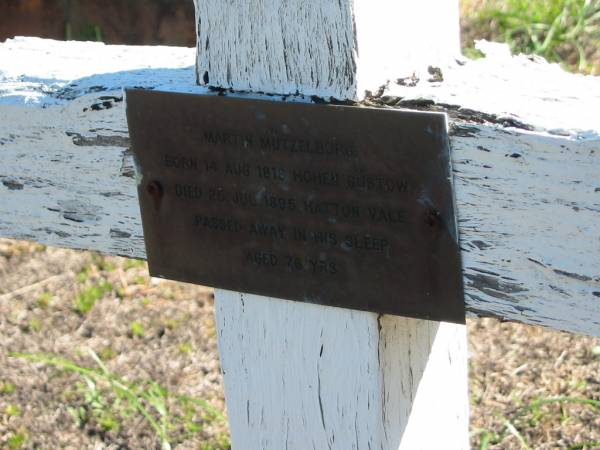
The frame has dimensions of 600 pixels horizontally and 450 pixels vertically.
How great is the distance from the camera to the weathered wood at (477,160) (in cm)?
99

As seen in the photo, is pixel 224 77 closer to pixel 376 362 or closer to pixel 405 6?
pixel 405 6

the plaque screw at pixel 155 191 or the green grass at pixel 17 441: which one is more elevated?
the plaque screw at pixel 155 191

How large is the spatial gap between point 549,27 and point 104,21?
1601 mm

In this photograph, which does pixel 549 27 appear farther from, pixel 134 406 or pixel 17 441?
pixel 17 441

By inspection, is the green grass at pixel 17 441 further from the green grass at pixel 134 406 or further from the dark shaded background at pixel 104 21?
the dark shaded background at pixel 104 21

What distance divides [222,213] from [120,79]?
0.72 ft

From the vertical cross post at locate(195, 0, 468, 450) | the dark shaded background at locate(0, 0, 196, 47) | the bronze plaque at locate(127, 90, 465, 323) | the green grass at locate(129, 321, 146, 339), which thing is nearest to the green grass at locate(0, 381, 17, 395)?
the green grass at locate(129, 321, 146, 339)

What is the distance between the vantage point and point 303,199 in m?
1.12

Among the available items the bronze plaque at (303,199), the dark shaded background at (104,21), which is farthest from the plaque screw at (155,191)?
the dark shaded background at (104,21)

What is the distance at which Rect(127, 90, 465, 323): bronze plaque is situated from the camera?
41.3 inches

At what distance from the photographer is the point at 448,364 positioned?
56.0 inches

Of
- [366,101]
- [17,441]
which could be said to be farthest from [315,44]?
[17,441]

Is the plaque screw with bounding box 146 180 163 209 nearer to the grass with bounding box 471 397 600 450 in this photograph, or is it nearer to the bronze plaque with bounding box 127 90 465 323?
the bronze plaque with bounding box 127 90 465 323

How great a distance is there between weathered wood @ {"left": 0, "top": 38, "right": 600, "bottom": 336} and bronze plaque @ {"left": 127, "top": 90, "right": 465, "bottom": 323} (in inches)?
1.2
